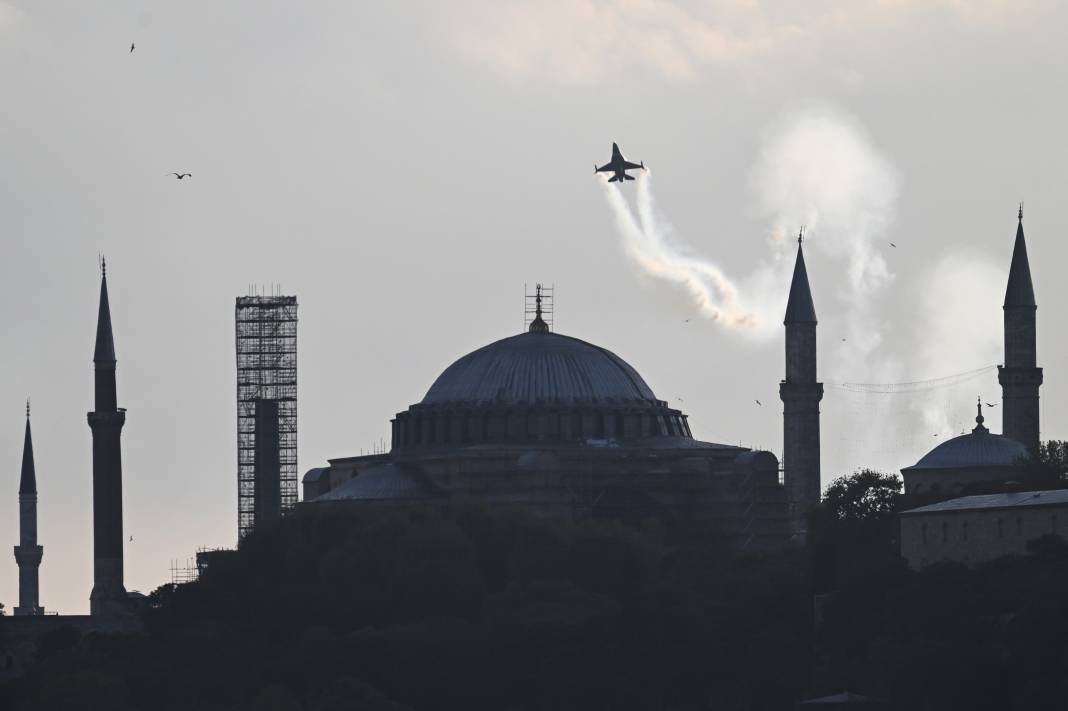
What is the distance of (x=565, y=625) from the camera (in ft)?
368

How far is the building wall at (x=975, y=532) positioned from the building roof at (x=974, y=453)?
14513 mm

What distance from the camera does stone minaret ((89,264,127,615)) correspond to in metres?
144

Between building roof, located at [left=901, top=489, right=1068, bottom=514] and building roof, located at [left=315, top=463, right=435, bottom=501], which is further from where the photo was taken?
building roof, located at [left=315, top=463, right=435, bottom=501]

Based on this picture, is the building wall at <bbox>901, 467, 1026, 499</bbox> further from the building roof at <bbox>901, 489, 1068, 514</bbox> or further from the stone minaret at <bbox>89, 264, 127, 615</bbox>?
the stone minaret at <bbox>89, 264, 127, 615</bbox>

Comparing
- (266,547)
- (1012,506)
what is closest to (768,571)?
(1012,506)

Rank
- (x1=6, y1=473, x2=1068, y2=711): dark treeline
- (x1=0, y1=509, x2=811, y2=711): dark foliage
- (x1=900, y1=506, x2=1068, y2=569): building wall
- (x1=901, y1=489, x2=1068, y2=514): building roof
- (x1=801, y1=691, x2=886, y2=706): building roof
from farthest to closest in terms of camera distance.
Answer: (x1=901, y1=489, x2=1068, y2=514): building roof, (x1=900, y1=506, x2=1068, y2=569): building wall, (x1=0, y1=509, x2=811, y2=711): dark foliage, (x1=6, y1=473, x2=1068, y2=711): dark treeline, (x1=801, y1=691, x2=886, y2=706): building roof

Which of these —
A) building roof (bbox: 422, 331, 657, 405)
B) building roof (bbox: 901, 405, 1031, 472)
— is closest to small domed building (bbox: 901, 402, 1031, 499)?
building roof (bbox: 901, 405, 1031, 472)

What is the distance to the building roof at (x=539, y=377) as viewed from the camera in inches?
5768

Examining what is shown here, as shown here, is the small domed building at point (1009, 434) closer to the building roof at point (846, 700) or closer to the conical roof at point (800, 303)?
the conical roof at point (800, 303)

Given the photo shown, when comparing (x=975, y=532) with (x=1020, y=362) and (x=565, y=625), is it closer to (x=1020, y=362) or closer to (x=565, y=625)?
(x=565, y=625)

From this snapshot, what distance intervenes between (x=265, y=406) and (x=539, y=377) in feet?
47.8

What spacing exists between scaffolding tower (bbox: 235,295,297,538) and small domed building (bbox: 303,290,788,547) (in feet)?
6.48

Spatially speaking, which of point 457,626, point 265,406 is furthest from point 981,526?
point 265,406

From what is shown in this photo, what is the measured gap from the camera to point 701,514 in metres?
138
